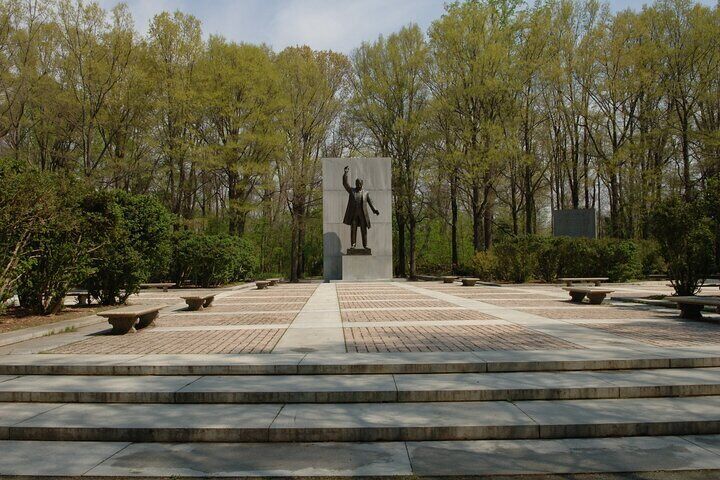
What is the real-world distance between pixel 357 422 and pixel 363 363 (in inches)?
61.2

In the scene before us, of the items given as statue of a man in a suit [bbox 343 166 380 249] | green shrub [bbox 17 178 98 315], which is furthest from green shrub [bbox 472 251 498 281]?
green shrub [bbox 17 178 98 315]

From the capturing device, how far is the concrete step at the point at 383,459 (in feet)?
12.6

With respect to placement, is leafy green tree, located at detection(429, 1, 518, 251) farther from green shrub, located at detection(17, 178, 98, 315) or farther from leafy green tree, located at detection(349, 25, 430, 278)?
green shrub, located at detection(17, 178, 98, 315)

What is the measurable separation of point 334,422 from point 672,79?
31.8 meters

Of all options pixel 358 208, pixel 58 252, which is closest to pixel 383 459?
pixel 58 252

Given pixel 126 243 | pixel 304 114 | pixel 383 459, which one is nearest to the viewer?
pixel 383 459

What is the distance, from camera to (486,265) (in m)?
25.6

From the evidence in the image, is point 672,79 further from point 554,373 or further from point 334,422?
point 334,422

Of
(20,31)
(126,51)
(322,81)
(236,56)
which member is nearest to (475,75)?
(322,81)

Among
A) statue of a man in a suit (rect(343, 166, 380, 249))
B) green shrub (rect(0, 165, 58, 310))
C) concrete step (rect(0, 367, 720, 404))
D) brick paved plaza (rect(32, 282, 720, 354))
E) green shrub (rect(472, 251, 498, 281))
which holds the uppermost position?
statue of a man in a suit (rect(343, 166, 380, 249))

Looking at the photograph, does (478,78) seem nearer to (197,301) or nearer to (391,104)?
(391,104)

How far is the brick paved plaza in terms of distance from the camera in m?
7.56

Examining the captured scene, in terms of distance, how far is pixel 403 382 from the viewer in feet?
18.8

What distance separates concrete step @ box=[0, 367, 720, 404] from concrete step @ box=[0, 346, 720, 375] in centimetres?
20
